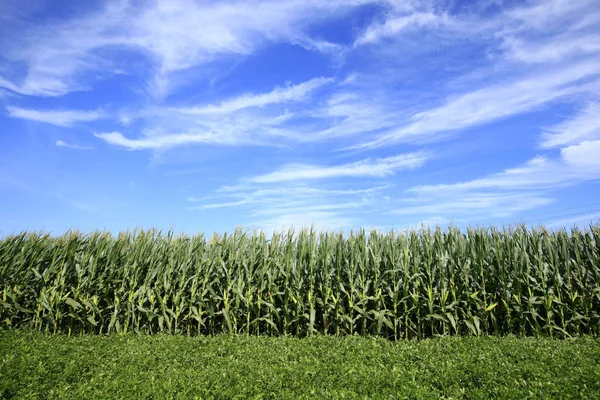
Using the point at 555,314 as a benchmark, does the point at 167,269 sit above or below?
above

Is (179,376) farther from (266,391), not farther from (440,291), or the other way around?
(440,291)

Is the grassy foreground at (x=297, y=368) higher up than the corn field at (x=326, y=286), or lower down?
lower down

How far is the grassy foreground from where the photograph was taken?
5.03 m

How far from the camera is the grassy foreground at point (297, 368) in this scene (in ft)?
16.5

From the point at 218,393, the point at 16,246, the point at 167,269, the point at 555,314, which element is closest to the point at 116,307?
the point at 167,269

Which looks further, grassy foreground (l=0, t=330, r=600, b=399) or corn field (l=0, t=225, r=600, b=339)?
corn field (l=0, t=225, r=600, b=339)

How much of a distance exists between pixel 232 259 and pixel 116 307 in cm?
276

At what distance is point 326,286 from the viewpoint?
845cm

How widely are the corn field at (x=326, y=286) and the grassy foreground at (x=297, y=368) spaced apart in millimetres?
1047

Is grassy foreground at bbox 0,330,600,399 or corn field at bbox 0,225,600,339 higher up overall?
corn field at bbox 0,225,600,339

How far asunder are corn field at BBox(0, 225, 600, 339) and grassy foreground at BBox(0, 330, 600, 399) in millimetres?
1047

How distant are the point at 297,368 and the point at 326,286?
2.72 metres

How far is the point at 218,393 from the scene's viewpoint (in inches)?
199

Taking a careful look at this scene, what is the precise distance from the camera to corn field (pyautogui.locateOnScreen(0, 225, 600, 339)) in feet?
27.5
